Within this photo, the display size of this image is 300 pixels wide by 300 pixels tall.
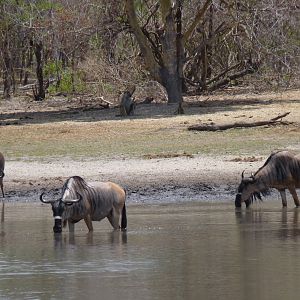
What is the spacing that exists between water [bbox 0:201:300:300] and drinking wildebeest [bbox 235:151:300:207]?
59cm

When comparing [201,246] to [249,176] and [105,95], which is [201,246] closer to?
[249,176]

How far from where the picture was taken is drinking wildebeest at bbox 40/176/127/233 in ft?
44.3

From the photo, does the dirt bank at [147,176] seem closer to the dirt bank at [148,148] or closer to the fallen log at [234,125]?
the dirt bank at [148,148]

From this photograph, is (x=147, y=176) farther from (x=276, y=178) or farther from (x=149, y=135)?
(x=149, y=135)

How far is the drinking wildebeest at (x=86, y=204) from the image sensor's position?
1350cm

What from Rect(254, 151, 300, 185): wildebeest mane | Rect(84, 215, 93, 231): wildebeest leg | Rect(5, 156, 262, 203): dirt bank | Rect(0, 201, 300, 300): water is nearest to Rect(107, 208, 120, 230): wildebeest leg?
Rect(0, 201, 300, 300): water

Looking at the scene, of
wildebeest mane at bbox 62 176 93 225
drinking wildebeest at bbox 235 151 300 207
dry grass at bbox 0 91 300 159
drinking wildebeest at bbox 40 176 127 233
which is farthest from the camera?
dry grass at bbox 0 91 300 159

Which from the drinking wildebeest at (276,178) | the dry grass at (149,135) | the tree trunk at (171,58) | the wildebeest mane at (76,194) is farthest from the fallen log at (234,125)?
the wildebeest mane at (76,194)

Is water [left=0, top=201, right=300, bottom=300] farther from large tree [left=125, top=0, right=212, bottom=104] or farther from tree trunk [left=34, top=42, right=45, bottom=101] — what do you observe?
tree trunk [left=34, top=42, right=45, bottom=101]

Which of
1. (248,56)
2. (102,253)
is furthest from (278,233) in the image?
(248,56)

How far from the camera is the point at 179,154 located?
2105 cm

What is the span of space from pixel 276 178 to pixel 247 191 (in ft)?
1.67

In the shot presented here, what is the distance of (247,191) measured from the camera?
17.0 m

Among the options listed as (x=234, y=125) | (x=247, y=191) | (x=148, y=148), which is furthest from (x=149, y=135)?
(x=247, y=191)
